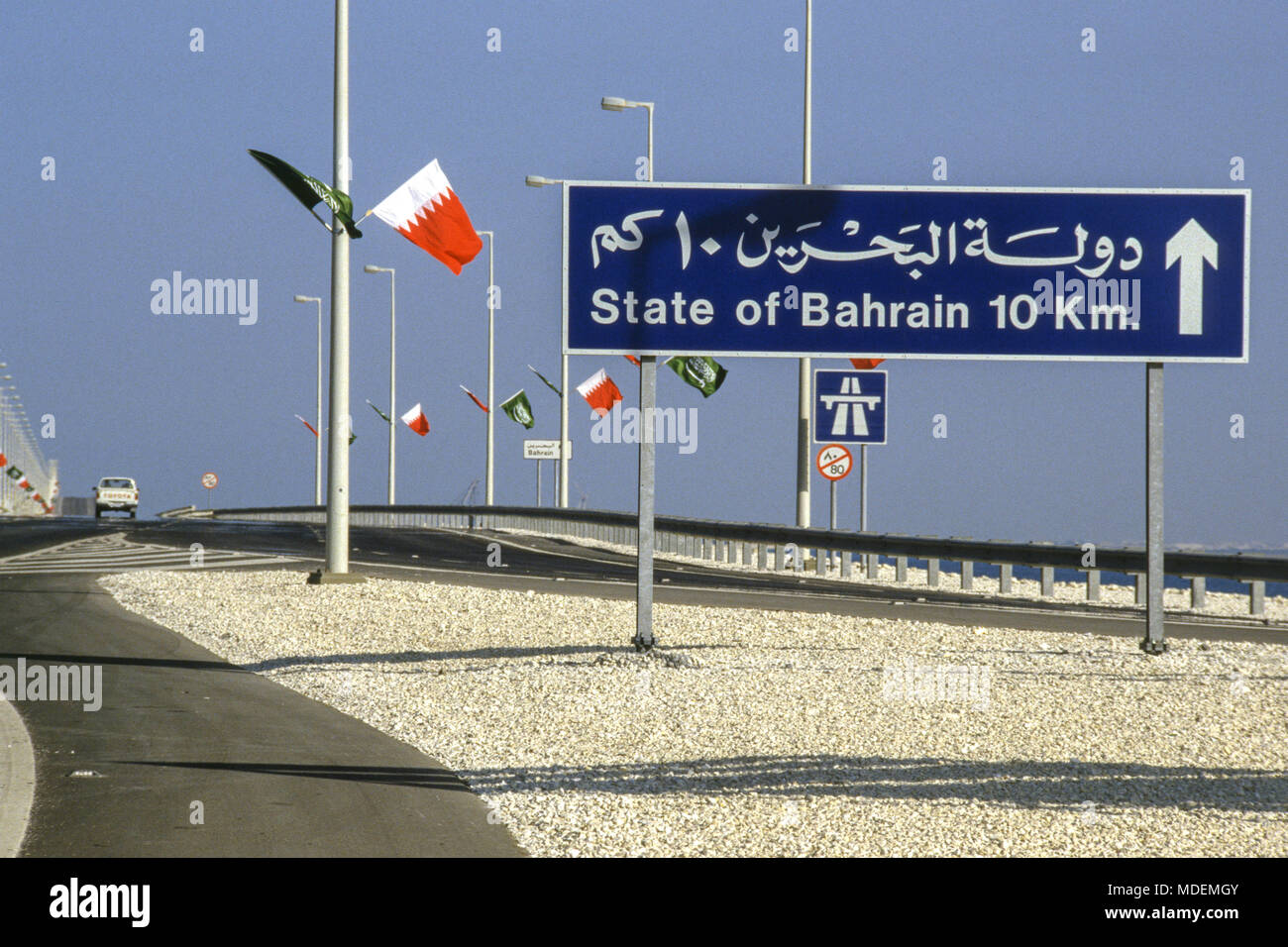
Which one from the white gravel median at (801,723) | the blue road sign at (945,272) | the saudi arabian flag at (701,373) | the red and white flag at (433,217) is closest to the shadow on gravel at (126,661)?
the white gravel median at (801,723)

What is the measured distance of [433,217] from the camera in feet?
57.8

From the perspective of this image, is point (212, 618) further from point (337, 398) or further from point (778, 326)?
point (778, 326)

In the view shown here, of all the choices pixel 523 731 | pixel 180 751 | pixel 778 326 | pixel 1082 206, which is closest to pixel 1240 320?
pixel 1082 206

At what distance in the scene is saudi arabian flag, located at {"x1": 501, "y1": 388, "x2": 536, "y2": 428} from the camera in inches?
2024

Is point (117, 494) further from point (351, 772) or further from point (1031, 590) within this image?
point (351, 772)

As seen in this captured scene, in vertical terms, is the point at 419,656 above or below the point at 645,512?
below

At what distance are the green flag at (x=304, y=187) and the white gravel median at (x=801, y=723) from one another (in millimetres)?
4694

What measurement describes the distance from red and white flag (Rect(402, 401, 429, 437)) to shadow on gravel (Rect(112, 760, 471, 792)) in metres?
52.1

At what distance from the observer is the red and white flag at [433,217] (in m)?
17.4

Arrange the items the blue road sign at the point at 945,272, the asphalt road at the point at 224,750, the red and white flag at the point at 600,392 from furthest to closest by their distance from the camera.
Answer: the red and white flag at the point at 600,392 < the blue road sign at the point at 945,272 < the asphalt road at the point at 224,750

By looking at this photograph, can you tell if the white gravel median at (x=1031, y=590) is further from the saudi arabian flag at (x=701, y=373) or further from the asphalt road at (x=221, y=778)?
the asphalt road at (x=221, y=778)

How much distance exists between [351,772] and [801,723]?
317 centimetres

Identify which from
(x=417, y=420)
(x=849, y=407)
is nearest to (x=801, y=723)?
(x=849, y=407)

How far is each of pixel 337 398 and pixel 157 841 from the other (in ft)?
39.7
